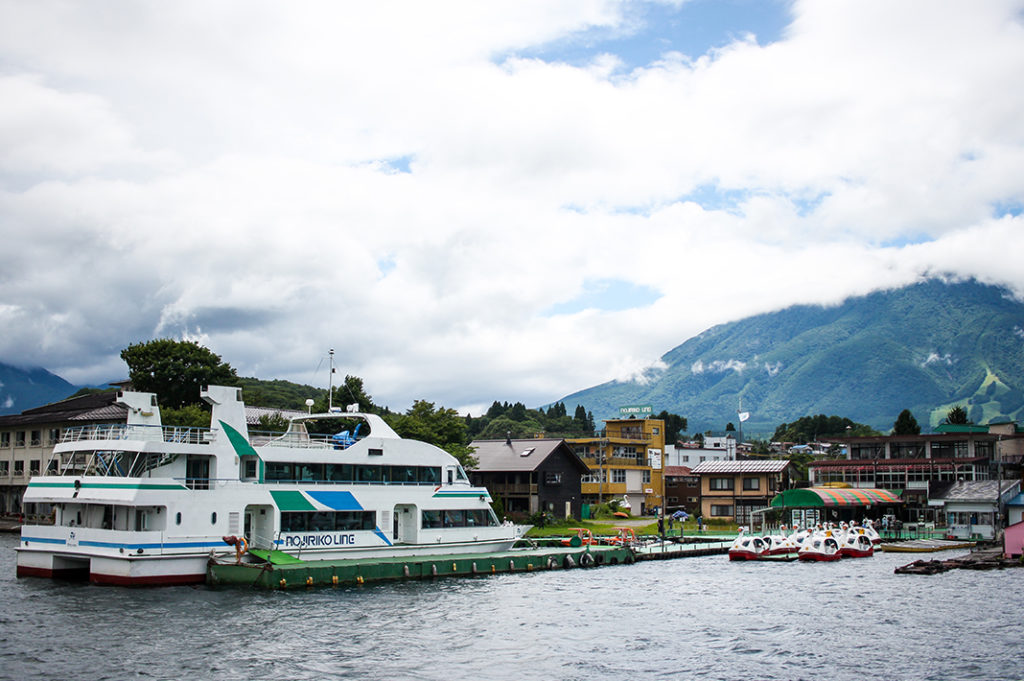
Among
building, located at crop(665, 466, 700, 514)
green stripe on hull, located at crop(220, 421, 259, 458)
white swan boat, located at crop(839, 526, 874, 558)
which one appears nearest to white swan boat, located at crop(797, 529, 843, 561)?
white swan boat, located at crop(839, 526, 874, 558)

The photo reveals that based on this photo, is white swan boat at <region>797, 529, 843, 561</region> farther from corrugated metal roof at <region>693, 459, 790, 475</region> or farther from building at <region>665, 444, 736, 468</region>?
building at <region>665, 444, 736, 468</region>

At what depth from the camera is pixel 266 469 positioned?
38594 millimetres

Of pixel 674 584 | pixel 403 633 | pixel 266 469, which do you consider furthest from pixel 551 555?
pixel 403 633

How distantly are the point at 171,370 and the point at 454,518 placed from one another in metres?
31.2

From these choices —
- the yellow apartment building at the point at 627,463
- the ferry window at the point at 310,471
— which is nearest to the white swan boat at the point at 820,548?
the yellow apartment building at the point at 627,463

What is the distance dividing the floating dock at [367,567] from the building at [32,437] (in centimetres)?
3480

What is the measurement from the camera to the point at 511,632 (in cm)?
2830

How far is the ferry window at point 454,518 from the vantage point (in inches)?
1789

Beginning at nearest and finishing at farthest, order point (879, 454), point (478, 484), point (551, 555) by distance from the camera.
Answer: point (551, 555)
point (478, 484)
point (879, 454)

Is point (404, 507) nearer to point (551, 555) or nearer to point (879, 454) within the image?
point (551, 555)

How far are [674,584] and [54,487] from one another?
2732 cm

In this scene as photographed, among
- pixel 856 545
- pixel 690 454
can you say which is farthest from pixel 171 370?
pixel 690 454

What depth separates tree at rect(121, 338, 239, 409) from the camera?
66.2 meters

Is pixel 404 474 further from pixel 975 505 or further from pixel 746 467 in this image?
pixel 975 505
